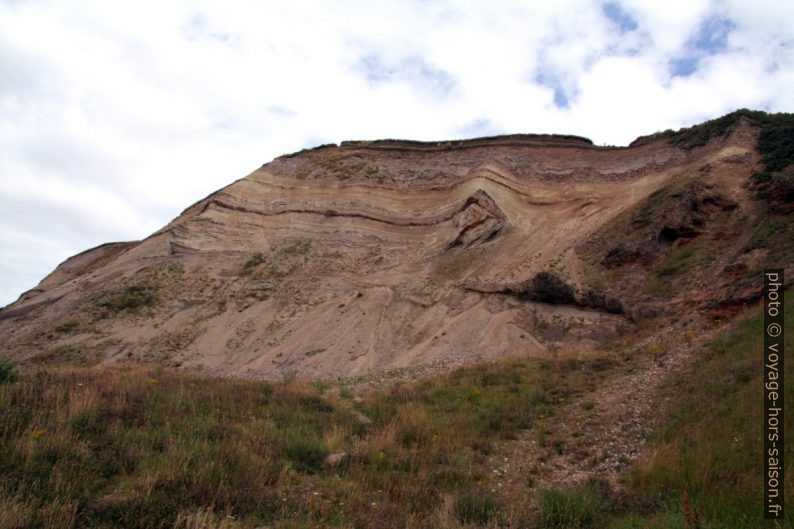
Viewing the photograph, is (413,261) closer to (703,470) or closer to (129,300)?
(129,300)

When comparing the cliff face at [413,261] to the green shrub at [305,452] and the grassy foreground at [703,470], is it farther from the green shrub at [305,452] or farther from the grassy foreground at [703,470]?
the green shrub at [305,452]

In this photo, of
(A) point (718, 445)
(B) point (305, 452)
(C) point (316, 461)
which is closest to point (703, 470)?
(A) point (718, 445)

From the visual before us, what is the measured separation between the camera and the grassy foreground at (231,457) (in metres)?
4.89

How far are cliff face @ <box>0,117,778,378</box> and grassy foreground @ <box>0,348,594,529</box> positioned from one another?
7862mm

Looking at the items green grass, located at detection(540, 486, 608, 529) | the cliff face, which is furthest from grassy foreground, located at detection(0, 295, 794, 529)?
the cliff face

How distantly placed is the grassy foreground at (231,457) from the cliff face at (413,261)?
7.86 metres

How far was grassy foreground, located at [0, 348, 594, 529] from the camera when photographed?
4.89 m

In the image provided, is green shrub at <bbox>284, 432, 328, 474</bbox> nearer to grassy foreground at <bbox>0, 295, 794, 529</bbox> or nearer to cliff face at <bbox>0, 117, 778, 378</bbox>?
grassy foreground at <bbox>0, 295, 794, 529</bbox>

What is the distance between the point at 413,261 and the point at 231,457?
62.8ft

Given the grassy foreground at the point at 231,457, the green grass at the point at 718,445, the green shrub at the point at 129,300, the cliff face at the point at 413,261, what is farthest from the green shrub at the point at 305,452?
the green shrub at the point at 129,300

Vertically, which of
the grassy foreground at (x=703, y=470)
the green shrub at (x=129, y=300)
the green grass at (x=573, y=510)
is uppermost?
the green shrub at (x=129, y=300)

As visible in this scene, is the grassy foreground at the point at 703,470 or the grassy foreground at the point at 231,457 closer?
the grassy foreground at the point at 231,457

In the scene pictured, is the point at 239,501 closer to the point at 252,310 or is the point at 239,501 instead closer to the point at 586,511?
the point at 586,511

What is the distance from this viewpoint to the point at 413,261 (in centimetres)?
2505
